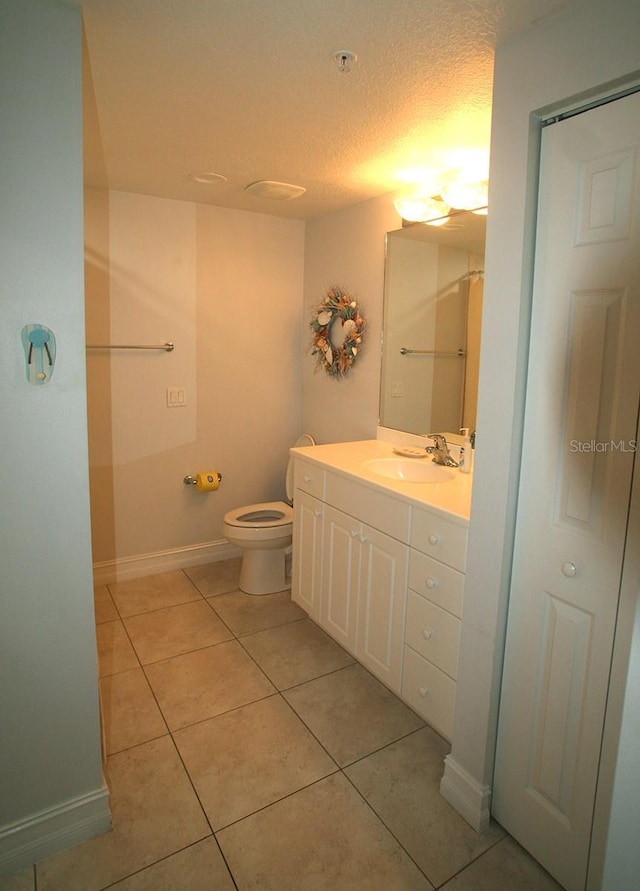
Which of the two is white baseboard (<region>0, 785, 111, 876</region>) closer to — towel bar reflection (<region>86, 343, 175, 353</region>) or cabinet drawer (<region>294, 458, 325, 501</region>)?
cabinet drawer (<region>294, 458, 325, 501</region>)

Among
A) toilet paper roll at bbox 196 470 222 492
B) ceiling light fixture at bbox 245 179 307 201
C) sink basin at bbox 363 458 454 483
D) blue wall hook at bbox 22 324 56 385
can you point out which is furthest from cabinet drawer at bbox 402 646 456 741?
ceiling light fixture at bbox 245 179 307 201

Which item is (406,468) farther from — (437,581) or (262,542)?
(262,542)

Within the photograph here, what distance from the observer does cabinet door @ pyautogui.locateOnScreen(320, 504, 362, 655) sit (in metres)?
2.28

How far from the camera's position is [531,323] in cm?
139

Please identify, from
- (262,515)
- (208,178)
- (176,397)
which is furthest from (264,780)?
(208,178)

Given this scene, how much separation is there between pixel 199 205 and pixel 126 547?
81.5 inches

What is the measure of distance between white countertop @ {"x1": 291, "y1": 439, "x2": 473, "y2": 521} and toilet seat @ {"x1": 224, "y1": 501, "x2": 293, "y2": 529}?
1.93 ft

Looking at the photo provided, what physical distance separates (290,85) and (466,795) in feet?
7.45

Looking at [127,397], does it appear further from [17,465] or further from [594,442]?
[594,442]

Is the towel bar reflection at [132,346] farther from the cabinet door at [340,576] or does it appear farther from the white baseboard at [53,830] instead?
the white baseboard at [53,830]

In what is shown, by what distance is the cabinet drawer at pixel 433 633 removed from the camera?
1.79m

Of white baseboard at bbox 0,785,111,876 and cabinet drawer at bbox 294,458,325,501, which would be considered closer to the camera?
white baseboard at bbox 0,785,111,876

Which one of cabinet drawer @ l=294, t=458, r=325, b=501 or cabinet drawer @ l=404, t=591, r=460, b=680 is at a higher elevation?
cabinet drawer @ l=294, t=458, r=325, b=501

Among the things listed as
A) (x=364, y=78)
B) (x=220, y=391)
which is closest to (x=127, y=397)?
(x=220, y=391)
